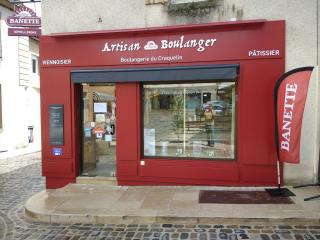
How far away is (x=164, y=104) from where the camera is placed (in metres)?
8.30

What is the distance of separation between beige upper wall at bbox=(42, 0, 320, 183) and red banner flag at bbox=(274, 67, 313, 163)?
75 centimetres

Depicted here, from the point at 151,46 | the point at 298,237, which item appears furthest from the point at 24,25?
the point at 298,237

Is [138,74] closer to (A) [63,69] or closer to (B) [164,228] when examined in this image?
(A) [63,69]

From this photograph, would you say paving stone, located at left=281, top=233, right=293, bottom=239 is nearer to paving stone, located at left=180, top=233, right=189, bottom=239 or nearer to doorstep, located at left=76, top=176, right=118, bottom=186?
paving stone, located at left=180, top=233, right=189, bottom=239

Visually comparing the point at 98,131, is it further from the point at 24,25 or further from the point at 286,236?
the point at 286,236

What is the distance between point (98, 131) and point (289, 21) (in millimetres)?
4759

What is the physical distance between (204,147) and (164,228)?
2.80 metres

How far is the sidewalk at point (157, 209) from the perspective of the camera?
583 cm

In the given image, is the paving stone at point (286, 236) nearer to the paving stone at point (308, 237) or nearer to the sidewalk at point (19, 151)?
the paving stone at point (308, 237)

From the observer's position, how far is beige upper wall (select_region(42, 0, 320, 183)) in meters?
7.21

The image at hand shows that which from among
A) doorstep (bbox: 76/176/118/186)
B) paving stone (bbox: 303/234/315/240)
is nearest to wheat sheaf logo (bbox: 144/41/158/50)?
doorstep (bbox: 76/176/118/186)

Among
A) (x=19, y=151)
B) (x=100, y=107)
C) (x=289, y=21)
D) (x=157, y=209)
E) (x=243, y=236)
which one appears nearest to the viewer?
(x=243, y=236)

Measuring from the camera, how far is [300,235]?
17.3 ft

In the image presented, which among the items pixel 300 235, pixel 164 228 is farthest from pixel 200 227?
pixel 300 235
